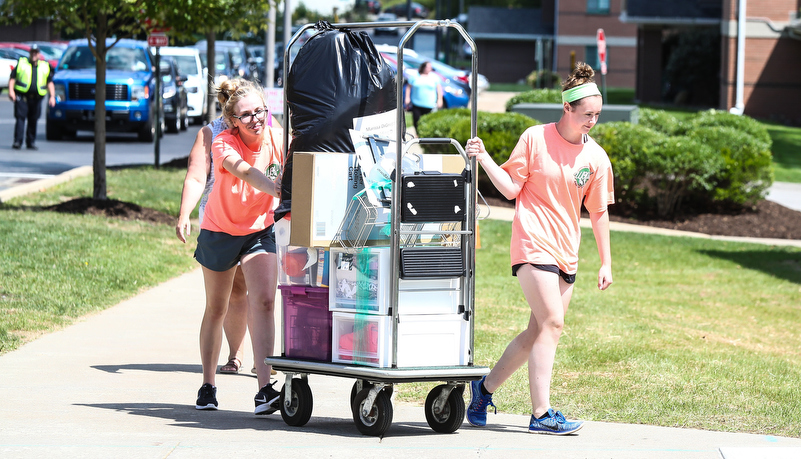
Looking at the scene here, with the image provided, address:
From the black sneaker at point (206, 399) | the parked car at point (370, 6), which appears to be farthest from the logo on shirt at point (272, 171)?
the parked car at point (370, 6)

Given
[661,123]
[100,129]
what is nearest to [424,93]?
[661,123]

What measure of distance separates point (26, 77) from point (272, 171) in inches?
664

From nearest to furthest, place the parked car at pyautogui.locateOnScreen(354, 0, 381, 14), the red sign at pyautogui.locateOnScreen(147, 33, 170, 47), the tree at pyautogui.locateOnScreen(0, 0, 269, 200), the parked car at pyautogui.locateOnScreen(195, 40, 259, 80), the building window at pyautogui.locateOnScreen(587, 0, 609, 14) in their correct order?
the tree at pyautogui.locateOnScreen(0, 0, 269, 200) < the red sign at pyautogui.locateOnScreen(147, 33, 170, 47) < the parked car at pyautogui.locateOnScreen(195, 40, 259, 80) < the building window at pyautogui.locateOnScreen(587, 0, 609, 14) < the parked car at pyautogui.locateOnScreen(354, 0, 381, 14)

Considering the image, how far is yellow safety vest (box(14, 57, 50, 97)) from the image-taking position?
2056 centimetres

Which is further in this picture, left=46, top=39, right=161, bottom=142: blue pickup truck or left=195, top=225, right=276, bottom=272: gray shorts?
left=46, top=39, right=161, bottom=142: blue pickup truck

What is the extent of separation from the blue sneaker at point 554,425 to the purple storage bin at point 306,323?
110 centimetres

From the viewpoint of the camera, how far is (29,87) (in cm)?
2062

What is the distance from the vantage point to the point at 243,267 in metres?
5.48

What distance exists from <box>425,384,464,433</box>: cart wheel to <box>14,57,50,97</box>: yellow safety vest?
17457 mm

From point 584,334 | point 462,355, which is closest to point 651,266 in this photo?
point 584,334

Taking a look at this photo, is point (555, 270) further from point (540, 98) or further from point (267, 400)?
point (540, 98)

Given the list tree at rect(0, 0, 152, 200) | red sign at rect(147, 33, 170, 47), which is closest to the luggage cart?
tree at rect(0, 0, 152, 200)

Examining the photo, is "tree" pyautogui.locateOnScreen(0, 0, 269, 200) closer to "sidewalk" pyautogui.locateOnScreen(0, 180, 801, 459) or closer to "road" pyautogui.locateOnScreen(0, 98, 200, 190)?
"road" pyautogui.locateOnScreen(0, 98, 200, 190)

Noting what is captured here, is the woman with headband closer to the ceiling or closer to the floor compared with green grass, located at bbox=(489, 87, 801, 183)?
closer to the floor
